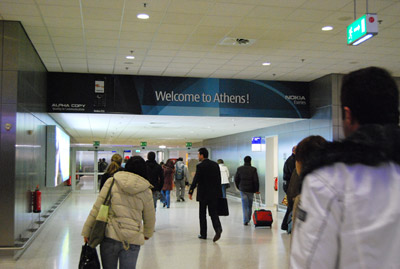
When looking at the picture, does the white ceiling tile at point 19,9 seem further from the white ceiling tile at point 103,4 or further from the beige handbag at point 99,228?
the beige handbag at point 99,228

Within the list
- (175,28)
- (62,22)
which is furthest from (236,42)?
(62,22)

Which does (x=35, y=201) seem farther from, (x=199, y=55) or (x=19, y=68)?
A: (x=199, y=55)

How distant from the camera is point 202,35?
773 cm

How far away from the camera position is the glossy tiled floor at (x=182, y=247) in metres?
6.55

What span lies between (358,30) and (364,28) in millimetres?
154

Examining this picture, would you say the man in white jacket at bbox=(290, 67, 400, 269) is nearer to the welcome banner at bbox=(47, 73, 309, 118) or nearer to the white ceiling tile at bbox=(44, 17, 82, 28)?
the white ceiling tile at bbox=(44, 17, 82, 28)

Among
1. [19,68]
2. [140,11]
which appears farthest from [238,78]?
[19,68]

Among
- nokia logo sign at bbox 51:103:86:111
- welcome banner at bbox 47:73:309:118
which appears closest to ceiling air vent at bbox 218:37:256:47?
welcome banner at bbox 47:73:309:118

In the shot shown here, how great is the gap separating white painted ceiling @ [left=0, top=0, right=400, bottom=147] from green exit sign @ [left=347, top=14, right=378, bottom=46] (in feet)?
2.83

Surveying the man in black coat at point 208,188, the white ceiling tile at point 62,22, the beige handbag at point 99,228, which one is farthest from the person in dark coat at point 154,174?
the beige handbag at point 99,228

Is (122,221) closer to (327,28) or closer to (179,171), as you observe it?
(327,28)

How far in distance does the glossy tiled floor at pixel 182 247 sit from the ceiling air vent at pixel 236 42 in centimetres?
381

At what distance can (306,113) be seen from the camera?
12.1 m

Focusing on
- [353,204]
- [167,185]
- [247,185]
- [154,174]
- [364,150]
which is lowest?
[167,185]
